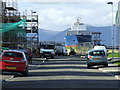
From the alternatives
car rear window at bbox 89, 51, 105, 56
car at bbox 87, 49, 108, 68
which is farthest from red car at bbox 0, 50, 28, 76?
car rear window at bbox 89, 51, 105, 56

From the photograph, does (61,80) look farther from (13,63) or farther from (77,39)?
(77,39)

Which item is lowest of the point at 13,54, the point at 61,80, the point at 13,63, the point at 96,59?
the point at 61,80

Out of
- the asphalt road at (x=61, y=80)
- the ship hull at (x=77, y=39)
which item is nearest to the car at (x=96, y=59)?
the asphalt road at (x=61, y=80)

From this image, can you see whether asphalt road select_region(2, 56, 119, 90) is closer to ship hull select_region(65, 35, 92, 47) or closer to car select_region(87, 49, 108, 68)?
car select_region(87, 49, 108, 68)

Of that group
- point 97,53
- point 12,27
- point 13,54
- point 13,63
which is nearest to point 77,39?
point 12,27

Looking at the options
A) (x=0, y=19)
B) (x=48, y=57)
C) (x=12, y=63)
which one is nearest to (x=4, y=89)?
(x=12, y=63)

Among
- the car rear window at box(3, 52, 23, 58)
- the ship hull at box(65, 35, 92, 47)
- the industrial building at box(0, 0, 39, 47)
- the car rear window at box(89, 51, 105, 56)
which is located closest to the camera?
the car rear window at box(3, 52, 23, 58)

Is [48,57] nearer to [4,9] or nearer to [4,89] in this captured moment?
[4,9]

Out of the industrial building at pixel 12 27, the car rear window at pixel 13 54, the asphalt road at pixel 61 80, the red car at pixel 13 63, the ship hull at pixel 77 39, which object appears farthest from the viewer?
the ship hull at pixel 77 39

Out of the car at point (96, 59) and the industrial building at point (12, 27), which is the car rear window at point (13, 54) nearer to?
the car at point (96, 59)

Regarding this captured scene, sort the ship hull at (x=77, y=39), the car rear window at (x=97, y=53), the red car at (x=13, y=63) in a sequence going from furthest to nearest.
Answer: the ship hull at (x=77, y=39) < the car rear window at (x=97, y=53) < the red car at (x=13, y=63)

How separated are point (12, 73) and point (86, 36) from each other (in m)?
108

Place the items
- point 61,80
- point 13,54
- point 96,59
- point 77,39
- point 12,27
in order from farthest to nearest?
1. point 77,39
2. point 12,27
3. point 96,59
4. point 13,54
5. point 61,80

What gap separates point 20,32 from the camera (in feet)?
214
